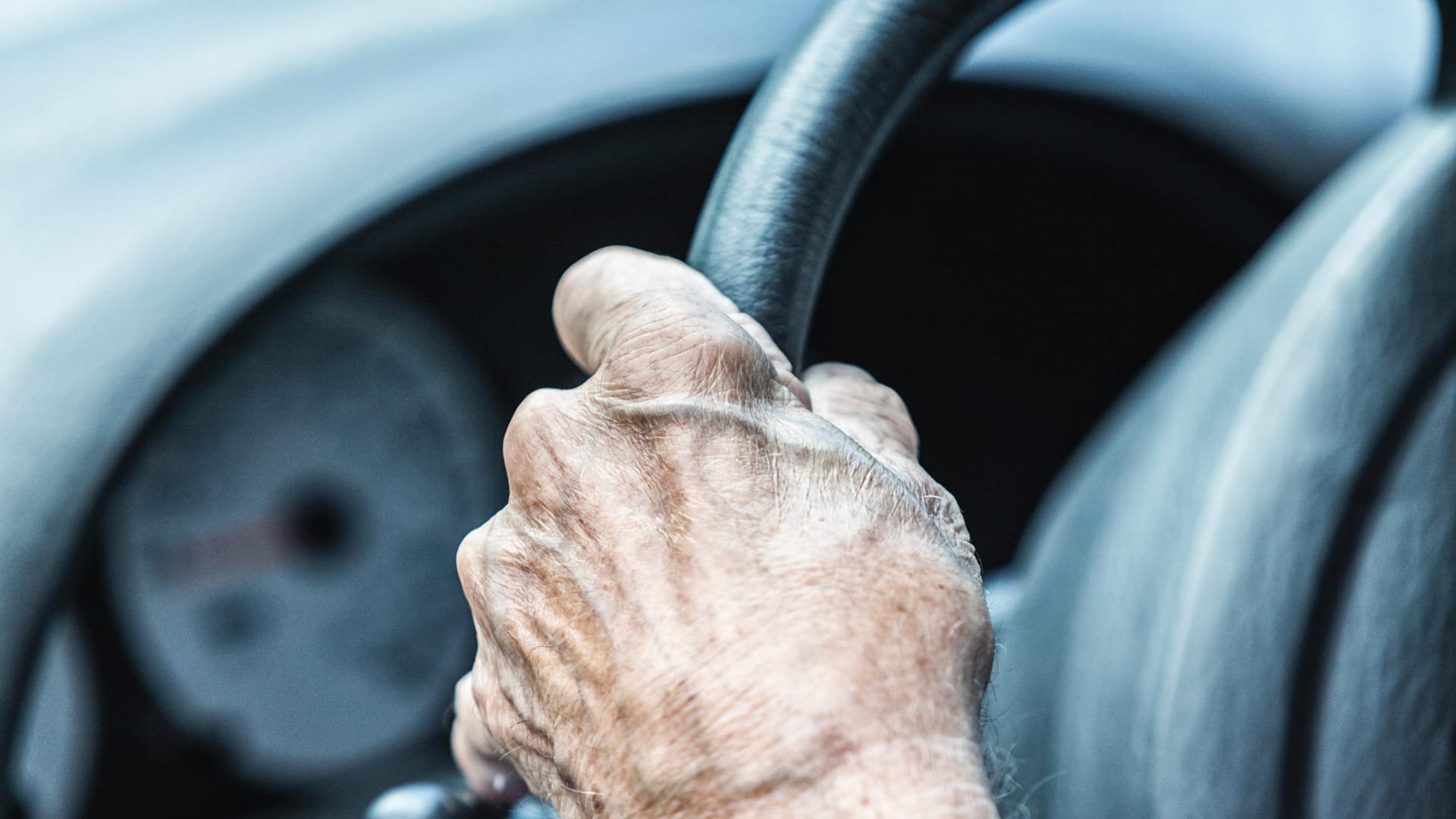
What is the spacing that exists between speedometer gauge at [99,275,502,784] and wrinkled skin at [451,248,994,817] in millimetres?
880

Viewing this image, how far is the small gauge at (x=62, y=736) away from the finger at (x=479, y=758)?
0.74 m

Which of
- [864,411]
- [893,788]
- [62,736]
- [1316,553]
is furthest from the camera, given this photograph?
[62,736]

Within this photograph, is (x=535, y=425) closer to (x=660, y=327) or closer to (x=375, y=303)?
(x=660, y=327)

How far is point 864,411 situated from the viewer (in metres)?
0.50

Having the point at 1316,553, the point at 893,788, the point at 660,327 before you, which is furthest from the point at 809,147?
the point at 1316,553

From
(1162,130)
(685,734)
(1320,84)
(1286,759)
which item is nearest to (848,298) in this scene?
(1162,130)

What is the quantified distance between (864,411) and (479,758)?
278 millimetres

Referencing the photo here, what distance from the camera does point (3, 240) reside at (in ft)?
2.81

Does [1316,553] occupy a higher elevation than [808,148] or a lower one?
lower

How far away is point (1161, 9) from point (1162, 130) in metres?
0.11

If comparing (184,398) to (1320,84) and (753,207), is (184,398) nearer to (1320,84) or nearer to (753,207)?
(753,207)

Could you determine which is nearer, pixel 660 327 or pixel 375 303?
pixel 660 327

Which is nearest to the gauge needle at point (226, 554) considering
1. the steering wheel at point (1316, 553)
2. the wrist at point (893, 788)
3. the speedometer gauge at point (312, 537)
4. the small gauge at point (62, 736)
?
the speedometer gauge at point (312, 537)

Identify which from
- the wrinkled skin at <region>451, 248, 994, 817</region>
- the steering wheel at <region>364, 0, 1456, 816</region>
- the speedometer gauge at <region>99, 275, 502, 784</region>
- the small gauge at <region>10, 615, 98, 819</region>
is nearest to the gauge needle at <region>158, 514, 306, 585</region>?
the speedometer gauge at <region>99, 275, 502, 784</region>
